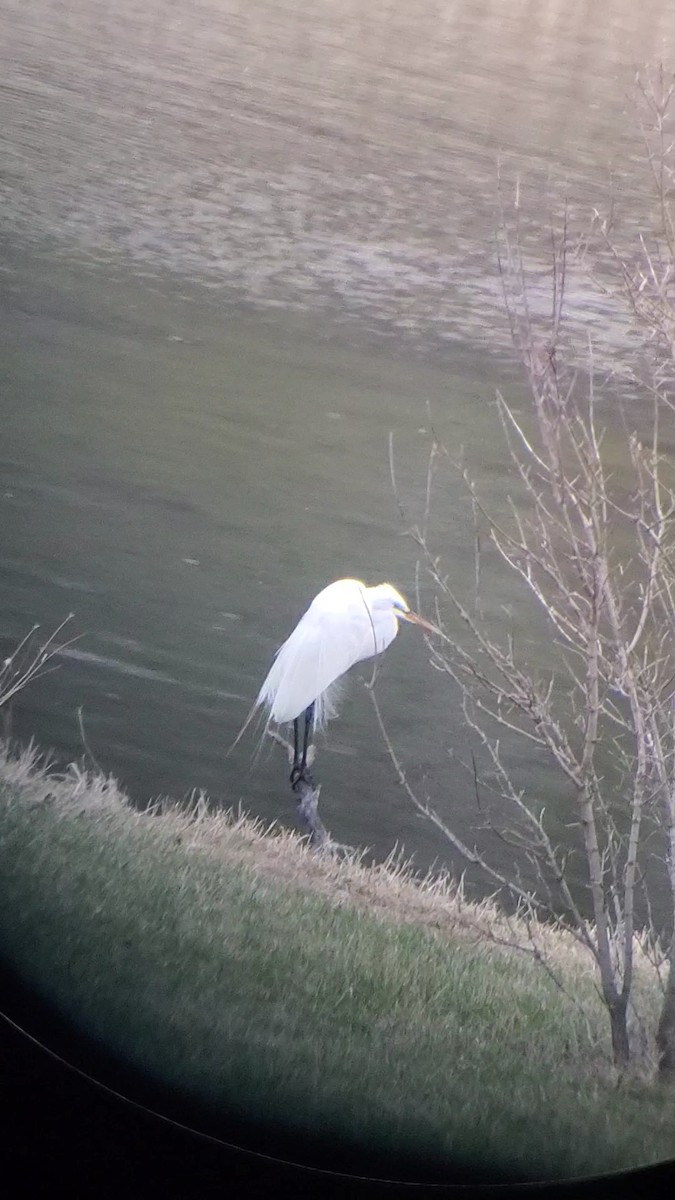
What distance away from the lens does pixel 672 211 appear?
1.02m

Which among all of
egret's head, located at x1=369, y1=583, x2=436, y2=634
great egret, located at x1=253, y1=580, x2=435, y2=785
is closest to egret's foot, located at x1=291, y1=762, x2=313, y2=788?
great egret, located at x1=253, y1=580, x2=435, y2=785

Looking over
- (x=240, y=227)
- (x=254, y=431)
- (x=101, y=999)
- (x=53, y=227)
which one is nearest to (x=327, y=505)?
(x=254, y=431)

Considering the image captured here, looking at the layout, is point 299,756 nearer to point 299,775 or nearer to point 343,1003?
point 299,775

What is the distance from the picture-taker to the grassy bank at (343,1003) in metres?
1.05

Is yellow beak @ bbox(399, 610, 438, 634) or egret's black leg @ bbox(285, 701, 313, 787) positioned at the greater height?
yellow beak @ bbox(399, 610, 438, 634)

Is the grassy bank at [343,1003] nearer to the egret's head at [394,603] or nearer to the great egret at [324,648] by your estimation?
the great egret at [324,648]

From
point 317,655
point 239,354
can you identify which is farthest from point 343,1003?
point 239,354

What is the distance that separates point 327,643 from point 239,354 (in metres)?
0.31

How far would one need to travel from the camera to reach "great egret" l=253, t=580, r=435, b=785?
1.03 metres

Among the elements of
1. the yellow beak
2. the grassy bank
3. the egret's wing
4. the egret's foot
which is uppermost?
the yellow beak

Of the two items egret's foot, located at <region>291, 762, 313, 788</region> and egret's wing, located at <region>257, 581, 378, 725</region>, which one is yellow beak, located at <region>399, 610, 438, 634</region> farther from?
egret's foot, located at <region>291, 762, 313, 788</region>

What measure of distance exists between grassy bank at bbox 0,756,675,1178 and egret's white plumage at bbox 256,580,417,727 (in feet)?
0.44

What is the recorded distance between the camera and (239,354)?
105 cm

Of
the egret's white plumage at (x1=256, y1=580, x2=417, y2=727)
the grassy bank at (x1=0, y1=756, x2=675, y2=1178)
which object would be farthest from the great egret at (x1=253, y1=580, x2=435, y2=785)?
the grassy bank at (x1=0, y1=756, x2=675, y2=1178)
